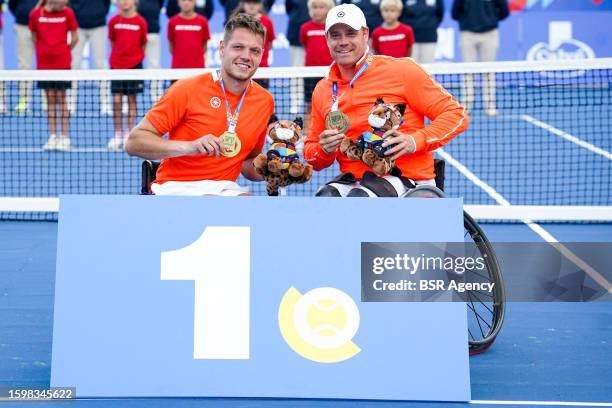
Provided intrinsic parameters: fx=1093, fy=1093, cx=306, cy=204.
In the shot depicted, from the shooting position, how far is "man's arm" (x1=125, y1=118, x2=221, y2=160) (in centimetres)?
550

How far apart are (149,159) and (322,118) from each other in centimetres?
96

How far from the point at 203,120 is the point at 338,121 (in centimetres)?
75

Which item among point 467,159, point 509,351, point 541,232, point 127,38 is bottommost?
point 509,351

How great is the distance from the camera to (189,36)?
48.9 feet

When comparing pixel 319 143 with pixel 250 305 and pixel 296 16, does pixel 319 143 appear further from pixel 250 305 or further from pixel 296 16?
pixel 296 16

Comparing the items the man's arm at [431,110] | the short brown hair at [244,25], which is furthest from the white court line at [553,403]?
the short brown hair at [244,25]

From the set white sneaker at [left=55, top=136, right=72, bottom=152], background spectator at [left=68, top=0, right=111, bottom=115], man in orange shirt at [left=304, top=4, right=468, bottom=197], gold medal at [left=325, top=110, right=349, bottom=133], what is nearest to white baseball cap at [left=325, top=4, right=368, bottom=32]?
man in orange shirt at [left=304, top=4, right=468, bottom=197]

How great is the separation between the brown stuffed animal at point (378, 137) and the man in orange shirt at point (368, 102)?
0.15 m

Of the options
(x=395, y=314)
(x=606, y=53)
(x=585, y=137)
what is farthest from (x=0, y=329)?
(x=606, y=53)

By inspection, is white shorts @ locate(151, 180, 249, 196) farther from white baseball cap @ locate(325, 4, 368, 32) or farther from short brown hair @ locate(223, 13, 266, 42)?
white baseball cap @ locate(325, 4, 368, 32)

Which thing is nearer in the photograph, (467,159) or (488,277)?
(488,277)

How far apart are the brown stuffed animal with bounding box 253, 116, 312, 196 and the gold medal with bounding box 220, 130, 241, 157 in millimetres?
161

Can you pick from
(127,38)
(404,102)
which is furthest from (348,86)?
(127,38)

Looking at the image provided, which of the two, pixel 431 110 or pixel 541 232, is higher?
pixel 431 110
